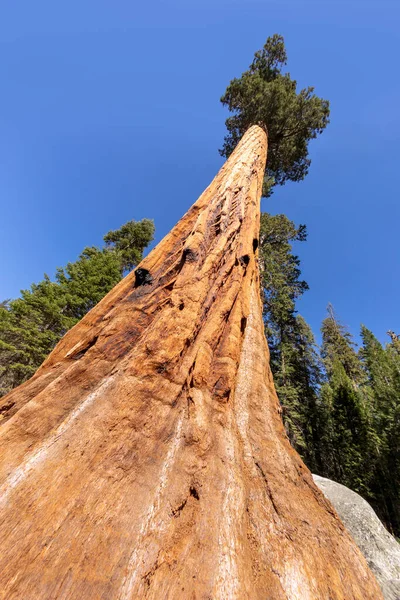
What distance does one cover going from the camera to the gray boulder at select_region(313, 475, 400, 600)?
4.35 metres

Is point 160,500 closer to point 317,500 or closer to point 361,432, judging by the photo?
point 317,500

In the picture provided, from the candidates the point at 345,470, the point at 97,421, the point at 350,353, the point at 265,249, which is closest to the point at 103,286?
the point at 265,249

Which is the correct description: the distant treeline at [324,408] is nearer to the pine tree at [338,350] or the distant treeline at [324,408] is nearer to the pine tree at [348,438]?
the pine tree at [348,438]

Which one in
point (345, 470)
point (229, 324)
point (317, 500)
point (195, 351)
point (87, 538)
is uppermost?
point (345, 470)

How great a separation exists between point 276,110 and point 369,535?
13.8 metres

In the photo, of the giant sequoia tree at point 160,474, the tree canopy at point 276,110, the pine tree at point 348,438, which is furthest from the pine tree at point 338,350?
the giant sequoia tree at point 160,474

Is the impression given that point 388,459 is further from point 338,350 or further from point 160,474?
point 160,474

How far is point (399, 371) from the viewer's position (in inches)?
648

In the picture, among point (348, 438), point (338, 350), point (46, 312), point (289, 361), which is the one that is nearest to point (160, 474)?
point (46, 312)

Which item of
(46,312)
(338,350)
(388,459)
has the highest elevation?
(338,350)

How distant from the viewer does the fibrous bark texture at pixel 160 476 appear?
1.42m

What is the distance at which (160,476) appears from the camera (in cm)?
192

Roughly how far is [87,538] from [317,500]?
6.49 feet

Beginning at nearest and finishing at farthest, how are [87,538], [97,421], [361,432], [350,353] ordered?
[87,538], [97,421], [361,432], [350,353]
